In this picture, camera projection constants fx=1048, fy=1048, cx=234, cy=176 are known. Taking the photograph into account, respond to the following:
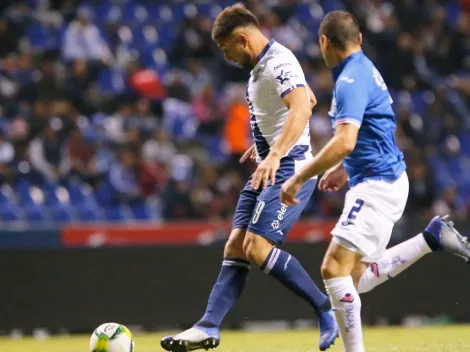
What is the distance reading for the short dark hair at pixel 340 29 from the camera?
6.24 m

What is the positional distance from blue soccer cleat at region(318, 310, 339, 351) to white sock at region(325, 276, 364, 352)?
0.76 m

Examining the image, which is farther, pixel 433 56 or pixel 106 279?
pixel 433 56

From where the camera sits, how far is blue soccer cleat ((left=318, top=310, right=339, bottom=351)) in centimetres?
695

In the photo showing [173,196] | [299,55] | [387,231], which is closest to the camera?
[387,231]

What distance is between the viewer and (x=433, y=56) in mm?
17875

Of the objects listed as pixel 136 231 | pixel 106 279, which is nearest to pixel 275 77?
pixel 106 279

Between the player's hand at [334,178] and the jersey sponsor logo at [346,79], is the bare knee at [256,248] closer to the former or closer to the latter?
the player's hand at [334,178]

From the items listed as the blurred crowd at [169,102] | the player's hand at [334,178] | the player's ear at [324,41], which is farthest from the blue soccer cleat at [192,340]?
the blurred crowd at [169,102]

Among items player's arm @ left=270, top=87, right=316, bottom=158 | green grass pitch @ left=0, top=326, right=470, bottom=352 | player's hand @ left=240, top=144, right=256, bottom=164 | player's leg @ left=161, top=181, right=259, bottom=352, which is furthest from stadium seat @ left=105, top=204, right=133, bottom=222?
player's arm @ left=270, top=87, right=316, bottom=158

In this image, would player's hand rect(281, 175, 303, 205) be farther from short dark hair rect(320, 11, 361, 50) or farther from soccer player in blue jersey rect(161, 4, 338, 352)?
short dark hair rect(320, 11, 361, 50)

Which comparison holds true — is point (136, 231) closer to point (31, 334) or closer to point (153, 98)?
point (31, 334)

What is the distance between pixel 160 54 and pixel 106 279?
652 cm

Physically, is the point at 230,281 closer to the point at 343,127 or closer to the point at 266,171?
the point at 266,171

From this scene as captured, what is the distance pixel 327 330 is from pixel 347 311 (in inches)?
35.2
